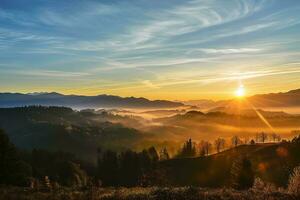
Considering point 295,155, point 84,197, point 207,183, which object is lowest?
point 207,183

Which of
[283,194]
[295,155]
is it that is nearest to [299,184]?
[283,194]

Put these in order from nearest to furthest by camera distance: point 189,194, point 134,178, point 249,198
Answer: point 249,198, point 189,194, point 134,178

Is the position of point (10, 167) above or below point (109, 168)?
above

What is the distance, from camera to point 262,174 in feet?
548

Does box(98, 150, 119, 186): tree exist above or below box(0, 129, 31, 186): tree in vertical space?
below

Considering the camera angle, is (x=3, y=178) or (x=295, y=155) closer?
(x=3, y=178)

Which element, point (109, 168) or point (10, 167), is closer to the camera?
point (10, 167)

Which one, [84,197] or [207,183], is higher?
[84,197]

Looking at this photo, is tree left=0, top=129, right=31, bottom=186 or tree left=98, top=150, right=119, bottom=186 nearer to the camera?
tree left=0, top=129, right=31, bottom=186

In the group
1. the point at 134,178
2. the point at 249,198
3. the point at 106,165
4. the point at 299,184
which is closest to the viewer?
the point at 249,198

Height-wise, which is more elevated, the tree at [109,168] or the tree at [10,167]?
the tree at [10,167]

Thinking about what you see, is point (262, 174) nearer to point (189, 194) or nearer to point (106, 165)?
point (106, 165)

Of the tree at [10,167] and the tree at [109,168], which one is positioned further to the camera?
the tree at [109,168]

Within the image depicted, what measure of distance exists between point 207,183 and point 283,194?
15807 cm
